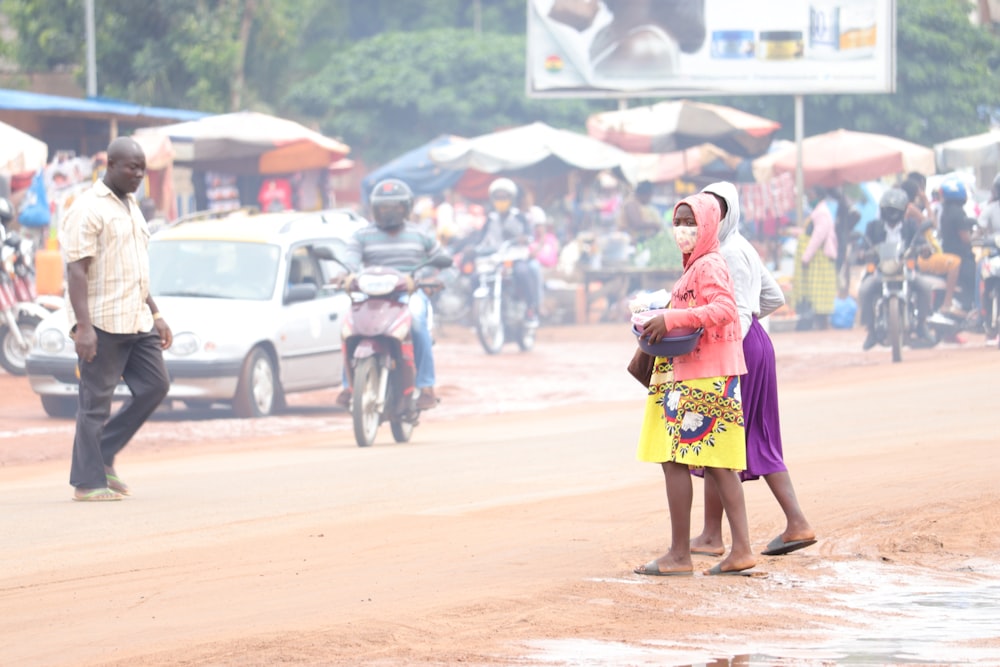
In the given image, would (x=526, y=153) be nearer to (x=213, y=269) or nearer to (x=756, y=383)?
(x=213, y=269)

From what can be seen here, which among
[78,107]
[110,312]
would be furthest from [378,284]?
[78,107]

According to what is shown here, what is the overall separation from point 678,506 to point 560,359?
1462cm

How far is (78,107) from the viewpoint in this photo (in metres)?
22.8

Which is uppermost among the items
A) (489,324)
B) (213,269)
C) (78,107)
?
(78,107)

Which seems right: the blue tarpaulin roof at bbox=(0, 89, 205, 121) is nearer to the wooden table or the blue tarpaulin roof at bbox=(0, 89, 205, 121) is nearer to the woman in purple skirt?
the wooden table

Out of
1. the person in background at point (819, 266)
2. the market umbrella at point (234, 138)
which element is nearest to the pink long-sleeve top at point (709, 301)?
the market umbrella at point (234, 138)

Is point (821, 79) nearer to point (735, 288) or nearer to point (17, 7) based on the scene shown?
point (17, 7)

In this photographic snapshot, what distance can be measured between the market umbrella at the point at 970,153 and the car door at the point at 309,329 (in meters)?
16.8

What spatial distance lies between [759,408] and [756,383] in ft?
0.35

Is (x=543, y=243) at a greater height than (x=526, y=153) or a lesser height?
lesser

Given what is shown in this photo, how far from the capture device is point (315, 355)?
622 inches

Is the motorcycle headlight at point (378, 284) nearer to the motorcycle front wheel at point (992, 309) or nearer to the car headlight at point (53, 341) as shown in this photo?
the car headlight at point (53, 341)

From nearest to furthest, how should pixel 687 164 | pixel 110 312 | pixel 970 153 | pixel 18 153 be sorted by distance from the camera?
1. pixel 110 312
2. pixel 18 153
3. pixel 970 153
4. pixel 687 164

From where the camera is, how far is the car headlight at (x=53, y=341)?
48.3 feet
